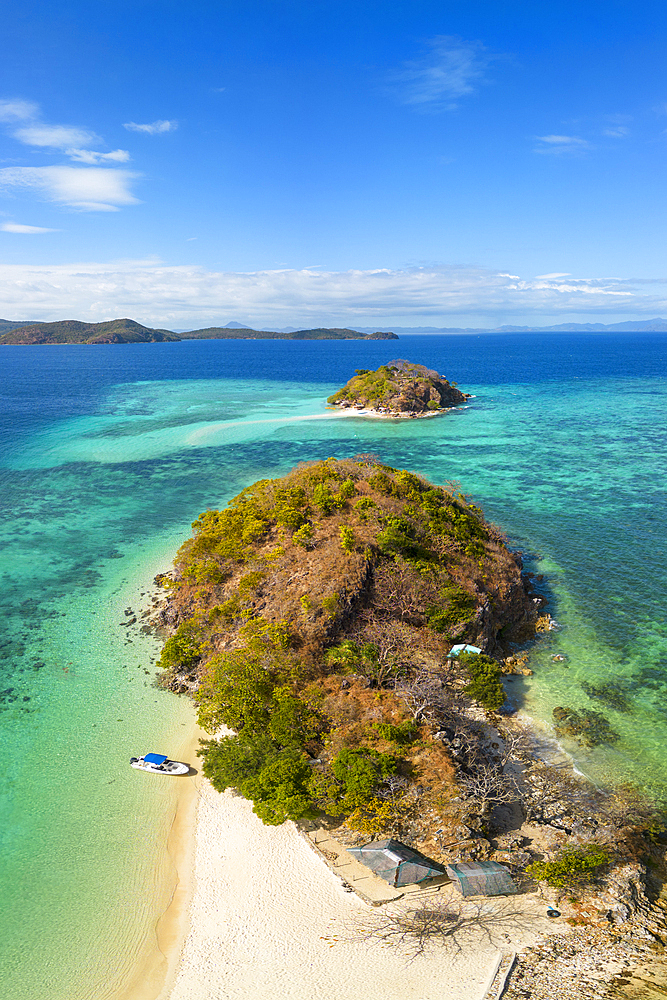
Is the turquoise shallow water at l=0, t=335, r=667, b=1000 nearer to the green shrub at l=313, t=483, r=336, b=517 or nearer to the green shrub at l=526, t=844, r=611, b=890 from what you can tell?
the green shrub at l=526, t=844, r=611, b=890

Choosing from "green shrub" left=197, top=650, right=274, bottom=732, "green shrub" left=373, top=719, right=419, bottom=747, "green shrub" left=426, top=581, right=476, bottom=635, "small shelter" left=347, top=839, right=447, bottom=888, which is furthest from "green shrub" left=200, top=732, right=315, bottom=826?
"green shrub" left=426, top=581, right=476, bottom=635

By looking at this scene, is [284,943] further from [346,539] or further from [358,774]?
[346,539]

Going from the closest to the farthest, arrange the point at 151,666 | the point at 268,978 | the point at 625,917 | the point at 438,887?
the point at 268,978
the point at 625,917
the point at 438,887
the point at 151,666

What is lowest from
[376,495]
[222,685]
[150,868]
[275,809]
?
[150,868]

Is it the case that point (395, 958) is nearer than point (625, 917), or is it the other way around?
point (395, 958)

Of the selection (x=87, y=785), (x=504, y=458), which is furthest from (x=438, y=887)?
(x=504, y=458)

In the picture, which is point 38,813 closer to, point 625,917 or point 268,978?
point 268,978

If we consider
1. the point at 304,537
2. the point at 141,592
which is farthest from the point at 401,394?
the point at 304,537

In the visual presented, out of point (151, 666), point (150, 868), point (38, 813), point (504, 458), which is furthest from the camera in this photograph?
point (504, 458)
